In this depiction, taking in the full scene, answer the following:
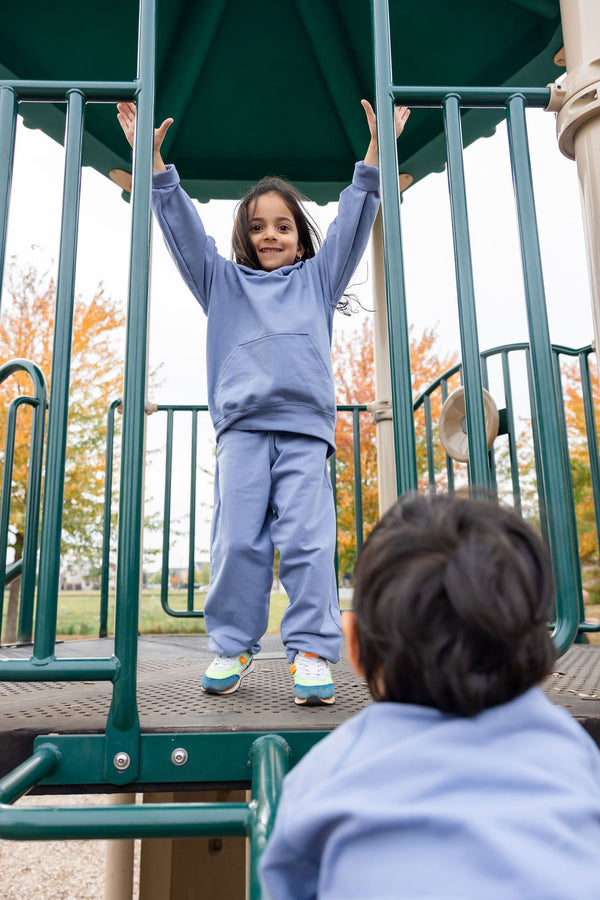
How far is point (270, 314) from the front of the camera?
1.74m

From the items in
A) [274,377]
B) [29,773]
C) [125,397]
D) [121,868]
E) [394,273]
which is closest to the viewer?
[29,773]

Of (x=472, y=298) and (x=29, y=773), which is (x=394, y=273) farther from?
(x=29, y=773)

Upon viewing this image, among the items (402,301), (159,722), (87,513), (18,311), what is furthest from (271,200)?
(18,311)

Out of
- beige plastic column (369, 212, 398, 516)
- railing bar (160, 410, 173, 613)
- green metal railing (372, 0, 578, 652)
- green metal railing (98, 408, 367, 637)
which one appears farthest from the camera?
railing bar (160, 410, 173, 613)

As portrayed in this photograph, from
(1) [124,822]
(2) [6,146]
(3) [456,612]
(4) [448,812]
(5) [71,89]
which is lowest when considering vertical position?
(1) [124,822]

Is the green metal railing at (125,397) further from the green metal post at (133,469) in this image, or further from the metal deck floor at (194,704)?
the metal deck floor at (194,704)

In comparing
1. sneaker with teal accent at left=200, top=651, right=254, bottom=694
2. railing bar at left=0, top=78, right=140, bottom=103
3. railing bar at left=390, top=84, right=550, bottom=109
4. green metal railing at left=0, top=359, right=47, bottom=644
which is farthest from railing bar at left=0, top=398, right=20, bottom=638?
railing bar at left=390, top=84, right=550, bottom=109

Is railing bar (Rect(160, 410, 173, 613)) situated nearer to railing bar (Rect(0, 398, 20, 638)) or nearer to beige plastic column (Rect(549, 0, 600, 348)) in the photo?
railing bar (Rect(0, 398, 20, 638))

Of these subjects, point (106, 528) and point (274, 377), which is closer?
point (274, 377)

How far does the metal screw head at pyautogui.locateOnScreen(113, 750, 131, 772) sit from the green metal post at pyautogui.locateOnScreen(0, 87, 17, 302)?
3.01ft

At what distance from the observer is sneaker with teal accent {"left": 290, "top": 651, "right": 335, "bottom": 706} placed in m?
1.37

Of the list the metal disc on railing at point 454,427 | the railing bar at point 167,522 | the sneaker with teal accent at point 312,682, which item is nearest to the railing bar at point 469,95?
the metal disc on railing at point 454,427

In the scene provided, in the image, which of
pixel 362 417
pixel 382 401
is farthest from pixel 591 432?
pixel 362 417

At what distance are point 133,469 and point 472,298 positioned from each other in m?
0.69
